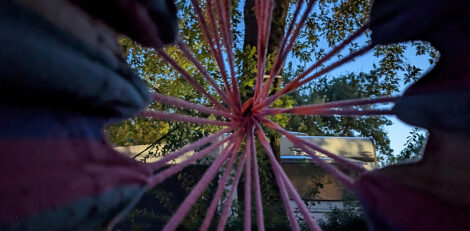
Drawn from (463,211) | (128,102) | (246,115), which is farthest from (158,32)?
(246,115)

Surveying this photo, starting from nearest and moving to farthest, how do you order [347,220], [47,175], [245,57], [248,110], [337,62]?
[47,175] < [337,62] < [248,110] < [245,57] < [347,220]

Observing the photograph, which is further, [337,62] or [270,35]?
[270,35]

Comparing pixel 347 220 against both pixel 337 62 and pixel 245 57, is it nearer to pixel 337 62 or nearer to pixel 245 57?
pixel 245 57

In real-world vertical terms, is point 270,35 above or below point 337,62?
above

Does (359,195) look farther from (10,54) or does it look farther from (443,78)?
(10,54)

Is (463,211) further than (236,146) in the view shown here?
No

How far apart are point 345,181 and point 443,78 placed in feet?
0.85

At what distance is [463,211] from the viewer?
21.1 inches

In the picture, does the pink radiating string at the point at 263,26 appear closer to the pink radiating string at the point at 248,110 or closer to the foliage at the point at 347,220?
the pink radiating string at the point at 248,110

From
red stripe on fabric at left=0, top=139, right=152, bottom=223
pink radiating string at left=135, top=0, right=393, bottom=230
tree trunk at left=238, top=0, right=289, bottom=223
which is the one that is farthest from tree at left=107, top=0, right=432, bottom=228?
red stripe on fabric at left=0, top=139, right=152, bottom=223

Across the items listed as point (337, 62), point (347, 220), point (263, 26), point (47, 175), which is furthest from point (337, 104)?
point (347, 220)

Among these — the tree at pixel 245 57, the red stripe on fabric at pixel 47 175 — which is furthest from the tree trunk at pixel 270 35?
the red stripe on fabric at pixel 47 175

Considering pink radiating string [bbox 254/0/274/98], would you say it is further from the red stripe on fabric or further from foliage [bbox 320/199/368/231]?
foliage [bbox 320/199/368/231]

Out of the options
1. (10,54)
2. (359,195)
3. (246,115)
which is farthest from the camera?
(246,115)
